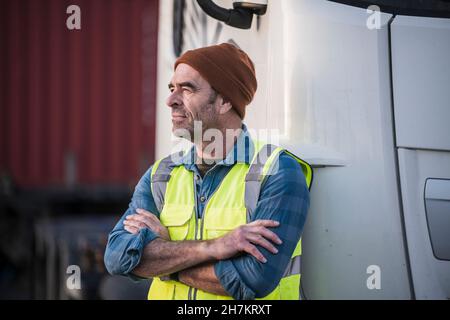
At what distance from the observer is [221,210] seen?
193 centimetres

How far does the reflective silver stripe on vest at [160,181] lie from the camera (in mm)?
2042

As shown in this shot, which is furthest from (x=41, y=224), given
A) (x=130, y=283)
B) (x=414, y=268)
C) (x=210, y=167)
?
(x=414, y=268)

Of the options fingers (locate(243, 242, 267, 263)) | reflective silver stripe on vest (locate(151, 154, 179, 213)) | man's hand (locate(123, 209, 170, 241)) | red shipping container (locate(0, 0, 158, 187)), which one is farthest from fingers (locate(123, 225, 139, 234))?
red shipping container (locate(0, 0, 158, 187))

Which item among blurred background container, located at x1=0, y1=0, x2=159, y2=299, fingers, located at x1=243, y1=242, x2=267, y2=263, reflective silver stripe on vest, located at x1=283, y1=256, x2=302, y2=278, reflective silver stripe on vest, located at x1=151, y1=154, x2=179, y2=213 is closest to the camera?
fingers, located at x1=243, y1=242, x2=267, y2=263

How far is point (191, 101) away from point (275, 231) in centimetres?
49

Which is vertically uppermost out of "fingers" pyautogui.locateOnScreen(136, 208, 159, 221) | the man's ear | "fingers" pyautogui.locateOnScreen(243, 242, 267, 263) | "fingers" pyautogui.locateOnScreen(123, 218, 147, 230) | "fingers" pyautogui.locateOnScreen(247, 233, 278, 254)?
the man's ear

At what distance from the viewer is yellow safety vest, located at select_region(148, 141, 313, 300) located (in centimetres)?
191

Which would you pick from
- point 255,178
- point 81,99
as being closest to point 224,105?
point 255,178

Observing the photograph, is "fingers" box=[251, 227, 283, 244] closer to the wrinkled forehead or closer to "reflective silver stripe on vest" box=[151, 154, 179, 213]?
"reflective silver stripe on vest" box=[151, 154, 179, 213]

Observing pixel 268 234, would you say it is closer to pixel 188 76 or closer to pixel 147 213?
pixel 147 213

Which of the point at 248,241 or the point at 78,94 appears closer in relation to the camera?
the point at 248,241

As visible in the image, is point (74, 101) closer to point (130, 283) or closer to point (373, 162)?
point (130, 283)

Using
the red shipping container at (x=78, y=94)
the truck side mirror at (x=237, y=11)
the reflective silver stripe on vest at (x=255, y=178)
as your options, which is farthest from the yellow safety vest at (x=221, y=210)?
the red shipping container at (x=78, y=94)

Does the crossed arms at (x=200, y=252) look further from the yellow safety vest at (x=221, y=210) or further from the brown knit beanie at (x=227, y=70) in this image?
the brown knit beanie at (x=227, y=70)
